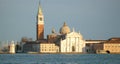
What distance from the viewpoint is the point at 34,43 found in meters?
166

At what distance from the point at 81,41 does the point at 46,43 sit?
888 centimetres

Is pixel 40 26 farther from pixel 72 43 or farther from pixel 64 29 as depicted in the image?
pixel 72 43

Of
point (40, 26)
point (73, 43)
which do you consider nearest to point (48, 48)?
point (73, 43)

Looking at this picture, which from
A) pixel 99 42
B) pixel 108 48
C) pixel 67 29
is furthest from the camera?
pixel 67 29

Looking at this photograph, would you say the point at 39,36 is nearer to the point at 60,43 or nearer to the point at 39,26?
the point at 39,26

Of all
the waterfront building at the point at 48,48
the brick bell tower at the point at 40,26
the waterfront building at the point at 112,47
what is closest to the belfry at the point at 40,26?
the brick bell tower at the point at 40,26

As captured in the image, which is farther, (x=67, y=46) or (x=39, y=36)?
(x=39, y=36)

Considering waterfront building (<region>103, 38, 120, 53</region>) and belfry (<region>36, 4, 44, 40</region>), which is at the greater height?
belfry (<region>36, 4, 44, 40</region>)

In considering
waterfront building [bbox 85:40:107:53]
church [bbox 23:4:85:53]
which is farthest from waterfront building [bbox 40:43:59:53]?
waterfront building [bbox 85:40:107:53]

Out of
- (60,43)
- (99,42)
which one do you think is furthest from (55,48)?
(99,42)

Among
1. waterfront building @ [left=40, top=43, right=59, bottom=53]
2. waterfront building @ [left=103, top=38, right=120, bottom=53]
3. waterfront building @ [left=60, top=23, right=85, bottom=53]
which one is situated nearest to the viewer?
waterfront building @ [left=103, top=38, right=120, bottom=53]

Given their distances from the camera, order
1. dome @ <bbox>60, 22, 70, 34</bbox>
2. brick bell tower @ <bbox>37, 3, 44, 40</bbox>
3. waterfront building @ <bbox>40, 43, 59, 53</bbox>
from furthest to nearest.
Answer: dome @ <bbox>60, 22, 70, 34</bbox>
brick bell tower @ <bbox>37, 3, 44, 40</bbox>
waterfront building @ <bbox>40, 43, 59, 53</bbox>

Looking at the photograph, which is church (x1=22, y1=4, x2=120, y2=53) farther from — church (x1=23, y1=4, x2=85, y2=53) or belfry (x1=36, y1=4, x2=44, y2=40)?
belfry (x1=36, y1=4, x2=44, y2=40)

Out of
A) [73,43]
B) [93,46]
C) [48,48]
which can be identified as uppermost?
[73,43]
